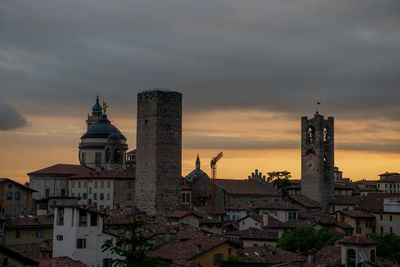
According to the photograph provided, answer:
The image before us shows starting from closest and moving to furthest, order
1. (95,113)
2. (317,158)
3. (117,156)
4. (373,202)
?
(373,202), (317,158), (117,156), (95,113)

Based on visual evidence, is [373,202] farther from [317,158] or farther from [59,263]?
[59,263]

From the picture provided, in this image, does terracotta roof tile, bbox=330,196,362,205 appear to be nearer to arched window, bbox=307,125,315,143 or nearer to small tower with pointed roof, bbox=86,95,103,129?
arched window, bbox=307,125,315,143

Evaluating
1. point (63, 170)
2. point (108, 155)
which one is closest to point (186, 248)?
point (63, 170)

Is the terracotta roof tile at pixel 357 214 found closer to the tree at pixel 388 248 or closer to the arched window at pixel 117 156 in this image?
the tree at pixel 388 248

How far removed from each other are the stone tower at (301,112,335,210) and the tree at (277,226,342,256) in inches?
2156

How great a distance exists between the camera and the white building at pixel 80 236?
152 feet

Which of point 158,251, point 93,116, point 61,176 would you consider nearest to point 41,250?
point 158,251

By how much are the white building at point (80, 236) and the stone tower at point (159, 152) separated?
1768 inches

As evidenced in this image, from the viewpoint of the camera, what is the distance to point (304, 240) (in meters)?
58.3

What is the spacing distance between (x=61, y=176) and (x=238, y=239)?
51.1 metres

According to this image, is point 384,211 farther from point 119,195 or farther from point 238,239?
point 119,195

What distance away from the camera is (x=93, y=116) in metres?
149

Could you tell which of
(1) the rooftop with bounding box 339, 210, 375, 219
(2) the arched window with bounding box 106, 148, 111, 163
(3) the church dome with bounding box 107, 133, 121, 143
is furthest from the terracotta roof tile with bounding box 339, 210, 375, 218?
(2) the arched window with bounding box 106, 148, 111, 163

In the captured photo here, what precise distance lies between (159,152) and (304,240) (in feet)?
127
